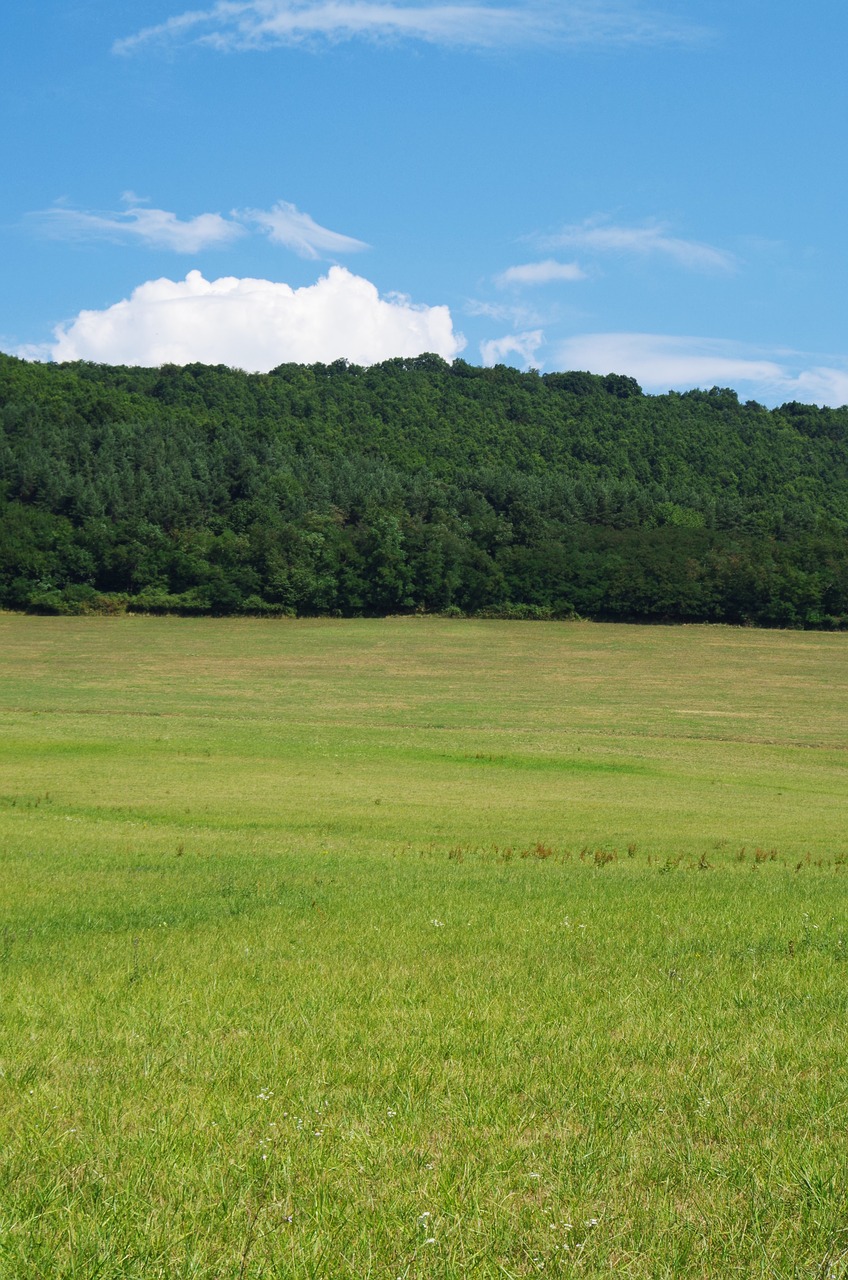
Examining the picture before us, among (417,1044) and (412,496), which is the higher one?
(412,496)

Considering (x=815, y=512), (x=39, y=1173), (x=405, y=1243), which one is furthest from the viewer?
(x=815, y=512)

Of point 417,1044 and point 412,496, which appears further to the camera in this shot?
point 412,496

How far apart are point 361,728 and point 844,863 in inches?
1230

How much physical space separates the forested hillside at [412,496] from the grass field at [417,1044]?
268 ft

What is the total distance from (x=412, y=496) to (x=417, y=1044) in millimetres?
121629

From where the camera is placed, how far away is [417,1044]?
241 inches

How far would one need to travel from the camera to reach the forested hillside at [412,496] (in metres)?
102

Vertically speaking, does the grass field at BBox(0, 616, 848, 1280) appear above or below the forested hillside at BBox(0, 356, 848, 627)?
below

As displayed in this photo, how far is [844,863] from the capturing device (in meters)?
17.0

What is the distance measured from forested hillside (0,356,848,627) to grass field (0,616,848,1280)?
81.6 meters

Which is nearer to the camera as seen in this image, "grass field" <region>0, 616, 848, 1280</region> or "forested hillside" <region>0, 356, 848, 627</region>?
"grass field" <region>0, 616, 848, 1280</region>

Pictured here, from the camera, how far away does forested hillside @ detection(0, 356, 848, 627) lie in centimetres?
10231

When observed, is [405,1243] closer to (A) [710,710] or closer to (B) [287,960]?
(B) [287,960]

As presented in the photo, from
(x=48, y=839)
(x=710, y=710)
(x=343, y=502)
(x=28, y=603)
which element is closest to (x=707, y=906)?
(x=48, y=839)
